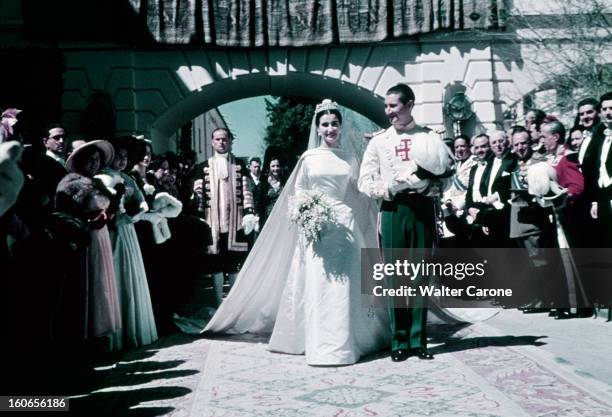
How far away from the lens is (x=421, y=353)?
520cm

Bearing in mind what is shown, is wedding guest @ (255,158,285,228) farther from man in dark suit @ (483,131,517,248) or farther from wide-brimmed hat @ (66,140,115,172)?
wide-brimmed hat @ (66,140,115,172)

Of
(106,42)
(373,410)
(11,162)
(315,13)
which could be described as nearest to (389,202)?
(373,410)

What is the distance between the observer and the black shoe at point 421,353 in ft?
16.9

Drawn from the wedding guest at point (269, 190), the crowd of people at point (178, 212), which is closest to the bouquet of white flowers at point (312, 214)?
the crowd of people at point (178, 212)

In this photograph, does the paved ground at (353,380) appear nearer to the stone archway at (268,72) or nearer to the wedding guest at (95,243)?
the wedding guest at (95,243)

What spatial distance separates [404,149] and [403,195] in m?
0.35

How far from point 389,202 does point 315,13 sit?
7.98 meters

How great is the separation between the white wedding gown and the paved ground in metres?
0.19

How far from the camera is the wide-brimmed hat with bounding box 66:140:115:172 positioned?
543 centimetres

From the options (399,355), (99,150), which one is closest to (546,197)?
(399,355)

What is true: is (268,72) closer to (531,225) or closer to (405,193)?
(531,225)

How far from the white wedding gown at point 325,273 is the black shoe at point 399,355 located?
0.90 ft

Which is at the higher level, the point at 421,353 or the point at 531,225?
the point at 531,225

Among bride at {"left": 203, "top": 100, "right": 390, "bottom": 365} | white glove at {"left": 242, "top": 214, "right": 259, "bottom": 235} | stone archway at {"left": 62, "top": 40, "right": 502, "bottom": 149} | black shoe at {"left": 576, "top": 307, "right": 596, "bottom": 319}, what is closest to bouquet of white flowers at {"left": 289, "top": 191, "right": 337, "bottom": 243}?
bride at {"left": 203, "top": 100, "right": 390, "bottom": 365}
